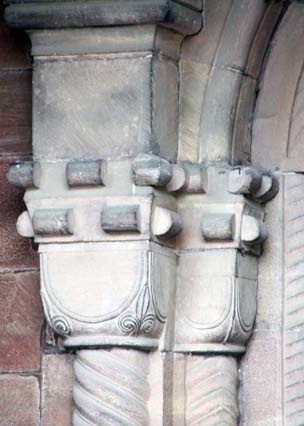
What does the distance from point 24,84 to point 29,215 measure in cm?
44

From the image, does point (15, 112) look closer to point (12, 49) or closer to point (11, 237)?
point (12, 49)

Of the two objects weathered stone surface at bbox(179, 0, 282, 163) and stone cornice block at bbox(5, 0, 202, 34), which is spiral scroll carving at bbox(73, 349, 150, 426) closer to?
weathered stone surface at bbox(179, 0, 282, 163)

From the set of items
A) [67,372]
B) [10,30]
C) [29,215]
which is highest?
[10,30]

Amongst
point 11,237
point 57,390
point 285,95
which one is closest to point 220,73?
point 285,95

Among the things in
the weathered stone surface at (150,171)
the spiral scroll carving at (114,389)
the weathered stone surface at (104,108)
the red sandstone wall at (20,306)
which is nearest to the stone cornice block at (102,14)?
the weathered stone surface at (104,108)

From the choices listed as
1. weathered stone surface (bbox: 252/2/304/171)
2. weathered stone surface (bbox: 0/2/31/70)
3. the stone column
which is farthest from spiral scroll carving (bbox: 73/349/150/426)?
weathered stone surface (bbox: 0/2/31/70)

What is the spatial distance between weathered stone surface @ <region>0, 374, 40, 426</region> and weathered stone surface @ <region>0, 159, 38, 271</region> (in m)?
0.33

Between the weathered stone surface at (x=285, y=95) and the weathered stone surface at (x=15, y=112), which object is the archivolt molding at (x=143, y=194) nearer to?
the weathered stone surface at (x=285, y=95)

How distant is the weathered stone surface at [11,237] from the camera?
6348mm

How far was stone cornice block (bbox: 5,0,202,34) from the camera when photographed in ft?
19.8

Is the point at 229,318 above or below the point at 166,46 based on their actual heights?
below

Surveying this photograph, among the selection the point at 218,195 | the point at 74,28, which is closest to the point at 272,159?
the point at 218,195

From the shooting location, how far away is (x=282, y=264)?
6262 millimetres

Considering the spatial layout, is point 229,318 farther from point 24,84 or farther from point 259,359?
point 24,84
